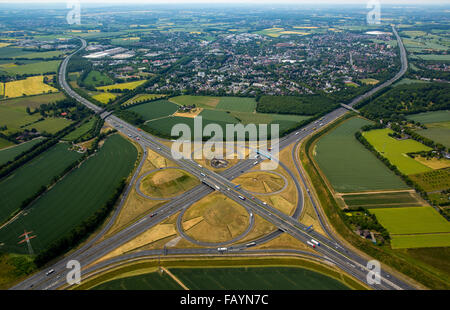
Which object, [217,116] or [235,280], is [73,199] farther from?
[217,116]

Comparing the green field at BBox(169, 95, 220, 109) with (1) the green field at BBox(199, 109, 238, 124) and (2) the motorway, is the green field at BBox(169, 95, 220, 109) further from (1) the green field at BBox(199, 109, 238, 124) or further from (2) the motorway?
(2) the motorway

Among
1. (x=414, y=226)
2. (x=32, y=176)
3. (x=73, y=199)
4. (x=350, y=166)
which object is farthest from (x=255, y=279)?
(x=32, y=176)

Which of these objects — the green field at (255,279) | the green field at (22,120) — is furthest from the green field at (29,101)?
the green field at (255,279)

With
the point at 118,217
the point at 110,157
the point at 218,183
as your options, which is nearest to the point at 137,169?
the point at 110,157

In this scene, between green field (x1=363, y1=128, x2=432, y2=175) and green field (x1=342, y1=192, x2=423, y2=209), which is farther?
green field (x1=363, y1=128, x2=432, y2=175)

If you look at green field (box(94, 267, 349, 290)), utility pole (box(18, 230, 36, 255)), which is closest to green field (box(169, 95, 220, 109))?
utility pole (box(18, 230, 36, 255))

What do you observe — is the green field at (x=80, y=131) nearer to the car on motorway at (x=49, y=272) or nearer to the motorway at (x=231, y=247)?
the motorway at (x=231, y=247)

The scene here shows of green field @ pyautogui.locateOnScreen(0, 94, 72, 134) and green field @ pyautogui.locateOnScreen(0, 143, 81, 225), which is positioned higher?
green field @ pyautogui.locateOnScreen(0, 94, 72, 134)
